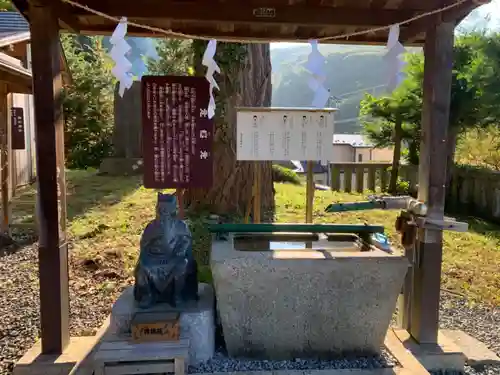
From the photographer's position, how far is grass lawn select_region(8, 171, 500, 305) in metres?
5.82

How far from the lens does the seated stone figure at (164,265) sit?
3.56 m

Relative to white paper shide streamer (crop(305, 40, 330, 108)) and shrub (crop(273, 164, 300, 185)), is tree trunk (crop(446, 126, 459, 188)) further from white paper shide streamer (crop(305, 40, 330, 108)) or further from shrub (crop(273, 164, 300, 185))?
white paper shide streamer (crop(305, 40, 330, 108))

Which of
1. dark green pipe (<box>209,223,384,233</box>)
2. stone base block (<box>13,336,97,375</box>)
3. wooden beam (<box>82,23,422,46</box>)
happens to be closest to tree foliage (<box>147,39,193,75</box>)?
wooden beam (<box>82,23,422,46</box>)

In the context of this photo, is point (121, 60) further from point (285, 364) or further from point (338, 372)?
point (338, 372)

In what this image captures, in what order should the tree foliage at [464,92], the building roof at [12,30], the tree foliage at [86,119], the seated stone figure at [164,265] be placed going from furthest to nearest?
the tree foliage at [86,119] → the building roof at [12,30] → the tree foliage at [464,92] → the seated stone figure at [164,265]

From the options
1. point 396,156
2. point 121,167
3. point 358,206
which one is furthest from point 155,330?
point 121,167

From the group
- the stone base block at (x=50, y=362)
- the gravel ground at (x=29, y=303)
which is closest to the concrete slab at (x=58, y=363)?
the stone base block at (x=50, y=362)

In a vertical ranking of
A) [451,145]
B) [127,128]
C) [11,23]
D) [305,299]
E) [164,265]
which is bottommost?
[305,299]

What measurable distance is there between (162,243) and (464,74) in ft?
25.6

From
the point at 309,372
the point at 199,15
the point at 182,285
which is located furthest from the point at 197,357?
the point at 199,15

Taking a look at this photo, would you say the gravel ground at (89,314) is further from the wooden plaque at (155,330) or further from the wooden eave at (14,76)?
the wooden eave at (14,76)

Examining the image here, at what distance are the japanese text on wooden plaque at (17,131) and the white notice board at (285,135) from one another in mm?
5479

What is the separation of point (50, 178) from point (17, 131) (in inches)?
209

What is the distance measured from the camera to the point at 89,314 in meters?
4.67
